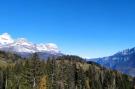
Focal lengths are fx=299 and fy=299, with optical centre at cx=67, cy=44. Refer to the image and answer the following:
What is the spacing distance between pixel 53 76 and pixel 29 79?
28.1 metres

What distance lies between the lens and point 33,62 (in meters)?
95.1

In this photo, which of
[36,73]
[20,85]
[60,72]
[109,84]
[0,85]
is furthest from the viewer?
[109,84]

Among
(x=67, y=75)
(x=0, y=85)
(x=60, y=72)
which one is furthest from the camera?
(x=0, y=85)

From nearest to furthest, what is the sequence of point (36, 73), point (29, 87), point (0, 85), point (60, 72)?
point (36, 73) → point (29, 87) → point (60, 72) → point (0, 85)

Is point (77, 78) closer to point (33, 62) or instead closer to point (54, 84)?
point (54, 84)

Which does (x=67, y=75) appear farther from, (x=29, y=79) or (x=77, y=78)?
(x=29, y=79)

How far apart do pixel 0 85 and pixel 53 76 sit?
43378 mm

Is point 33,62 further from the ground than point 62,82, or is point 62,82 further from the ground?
point 33,62

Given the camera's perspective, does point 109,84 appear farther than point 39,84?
Yes

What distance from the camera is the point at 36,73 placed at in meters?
93.6

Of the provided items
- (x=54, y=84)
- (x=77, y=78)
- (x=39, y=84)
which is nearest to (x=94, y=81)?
(x=77, y=78)

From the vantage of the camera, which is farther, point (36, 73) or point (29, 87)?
point (29, 87)

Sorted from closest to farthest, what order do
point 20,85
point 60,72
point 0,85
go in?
point 20,85 → point 60,72 → point 0,85

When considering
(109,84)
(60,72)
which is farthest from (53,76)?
(109,84)
